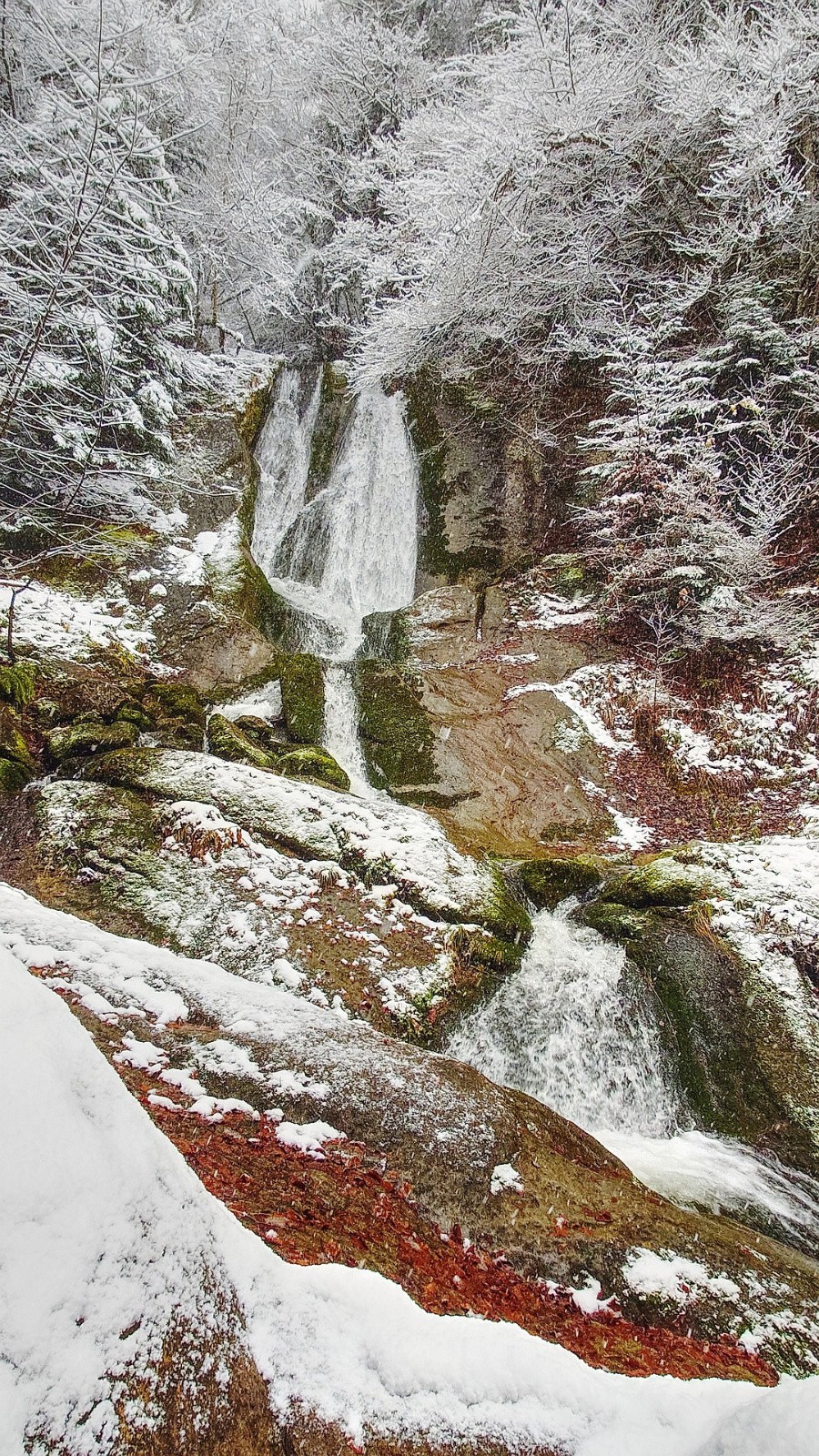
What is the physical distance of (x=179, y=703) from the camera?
287 inches

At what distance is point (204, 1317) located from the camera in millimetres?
1227

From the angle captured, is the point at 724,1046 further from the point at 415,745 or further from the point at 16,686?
the point at 16,686

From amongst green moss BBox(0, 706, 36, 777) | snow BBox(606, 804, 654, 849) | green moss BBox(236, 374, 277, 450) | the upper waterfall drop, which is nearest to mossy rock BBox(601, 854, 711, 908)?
snow BBox(606, 804, 654, 849)

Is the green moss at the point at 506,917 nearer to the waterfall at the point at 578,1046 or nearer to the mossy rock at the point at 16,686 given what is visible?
the waterfall at the point at 578,1046

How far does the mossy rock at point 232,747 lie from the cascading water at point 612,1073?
11.4 feet

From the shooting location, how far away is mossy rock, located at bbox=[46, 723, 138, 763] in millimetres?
5747

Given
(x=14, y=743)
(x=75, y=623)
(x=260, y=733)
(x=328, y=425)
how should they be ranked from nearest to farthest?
1. (x=14, y=743)
2. (x=260, y=733)
3. (x=75, y=623)
4. (x=328, y=425)

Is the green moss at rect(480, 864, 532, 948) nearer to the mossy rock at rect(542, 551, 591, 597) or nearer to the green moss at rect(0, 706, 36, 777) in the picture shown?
the green moss at rect(0, 706, 36, 777)

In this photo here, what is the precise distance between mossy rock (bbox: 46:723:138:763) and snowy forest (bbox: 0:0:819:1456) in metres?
0.04

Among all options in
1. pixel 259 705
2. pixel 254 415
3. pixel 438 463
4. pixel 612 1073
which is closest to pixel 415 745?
pixel 259 705

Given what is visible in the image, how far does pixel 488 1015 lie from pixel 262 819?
252 centimetres

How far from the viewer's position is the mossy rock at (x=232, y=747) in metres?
6.72

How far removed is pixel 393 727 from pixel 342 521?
19.3 feet

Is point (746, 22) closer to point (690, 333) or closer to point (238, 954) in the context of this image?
point (690, 333)
